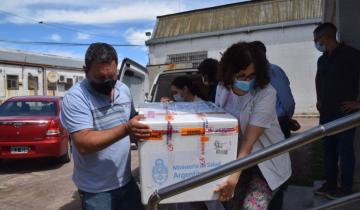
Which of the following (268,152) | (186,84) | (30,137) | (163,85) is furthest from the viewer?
(30,137)

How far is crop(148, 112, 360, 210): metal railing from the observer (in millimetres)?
1594

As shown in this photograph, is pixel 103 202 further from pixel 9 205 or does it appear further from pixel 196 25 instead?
pixel 196 25

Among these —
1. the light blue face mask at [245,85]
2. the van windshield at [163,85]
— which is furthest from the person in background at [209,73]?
the light blue face mask at [245,85]

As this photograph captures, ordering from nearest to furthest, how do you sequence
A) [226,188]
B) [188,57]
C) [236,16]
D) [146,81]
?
[226,188]
[146,81]
[236,16]
[188,57]

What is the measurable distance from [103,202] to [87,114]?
573 mm

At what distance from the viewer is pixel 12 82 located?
2889 centimetres

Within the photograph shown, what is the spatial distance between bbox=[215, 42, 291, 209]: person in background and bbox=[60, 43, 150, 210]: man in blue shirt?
2.31 ft

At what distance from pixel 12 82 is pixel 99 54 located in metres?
29.1

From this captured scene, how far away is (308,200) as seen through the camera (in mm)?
4402

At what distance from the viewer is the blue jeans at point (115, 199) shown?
2480 millimetres

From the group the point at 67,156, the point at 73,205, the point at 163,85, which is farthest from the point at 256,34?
the point at 73,205

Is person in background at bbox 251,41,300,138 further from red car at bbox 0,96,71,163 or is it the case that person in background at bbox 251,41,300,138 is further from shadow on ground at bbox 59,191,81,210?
red car at bbox 0,96,71,163

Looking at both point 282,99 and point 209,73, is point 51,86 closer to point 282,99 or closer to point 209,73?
point 209,73

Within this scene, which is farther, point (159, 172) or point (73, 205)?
point (73, 205)
